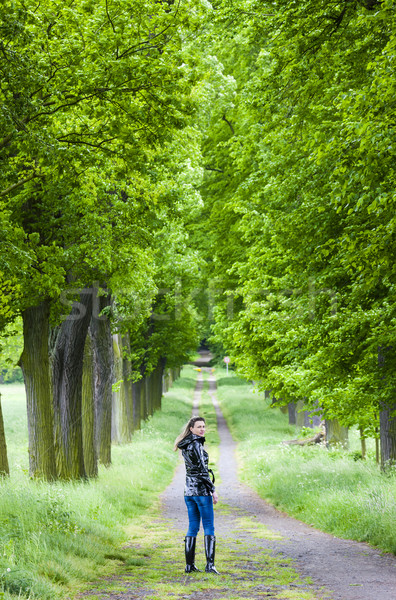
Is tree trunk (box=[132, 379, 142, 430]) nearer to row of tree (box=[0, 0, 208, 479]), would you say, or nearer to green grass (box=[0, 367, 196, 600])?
row of tree (box=[0, 0, 208, 479])

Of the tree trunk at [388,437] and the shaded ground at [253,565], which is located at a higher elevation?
the tree trunk at [388,437]

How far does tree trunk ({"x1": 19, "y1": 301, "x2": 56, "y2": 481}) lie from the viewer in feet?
41.4

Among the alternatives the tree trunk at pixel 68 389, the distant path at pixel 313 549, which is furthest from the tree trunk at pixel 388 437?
the tree trunk at pixel 68 389

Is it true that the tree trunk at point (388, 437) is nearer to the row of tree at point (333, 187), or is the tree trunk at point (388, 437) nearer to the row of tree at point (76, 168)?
the row of tree at point (333, 187)

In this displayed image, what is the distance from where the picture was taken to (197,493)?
8.07 meters

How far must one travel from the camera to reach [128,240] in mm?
13273

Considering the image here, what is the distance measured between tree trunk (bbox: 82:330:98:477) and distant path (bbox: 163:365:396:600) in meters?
1.90

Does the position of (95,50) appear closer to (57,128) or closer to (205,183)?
(57,128)

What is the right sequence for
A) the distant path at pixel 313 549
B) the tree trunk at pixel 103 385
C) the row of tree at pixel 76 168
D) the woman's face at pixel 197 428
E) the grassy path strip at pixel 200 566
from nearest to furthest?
the grassy path strip at pixel 200 566 < the distant path at pixel 313 549 < the woman's face at pixel 197 428 < the row of tree at pixel 76 168 < the tree trunk at pixel 103 385

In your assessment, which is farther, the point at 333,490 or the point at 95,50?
the point at 333,490

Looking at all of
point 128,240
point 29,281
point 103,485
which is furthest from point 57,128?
point 103,485

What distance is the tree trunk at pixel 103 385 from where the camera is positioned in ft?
61.3

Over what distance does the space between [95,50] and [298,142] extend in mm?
4937

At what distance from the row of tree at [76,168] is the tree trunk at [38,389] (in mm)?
20
